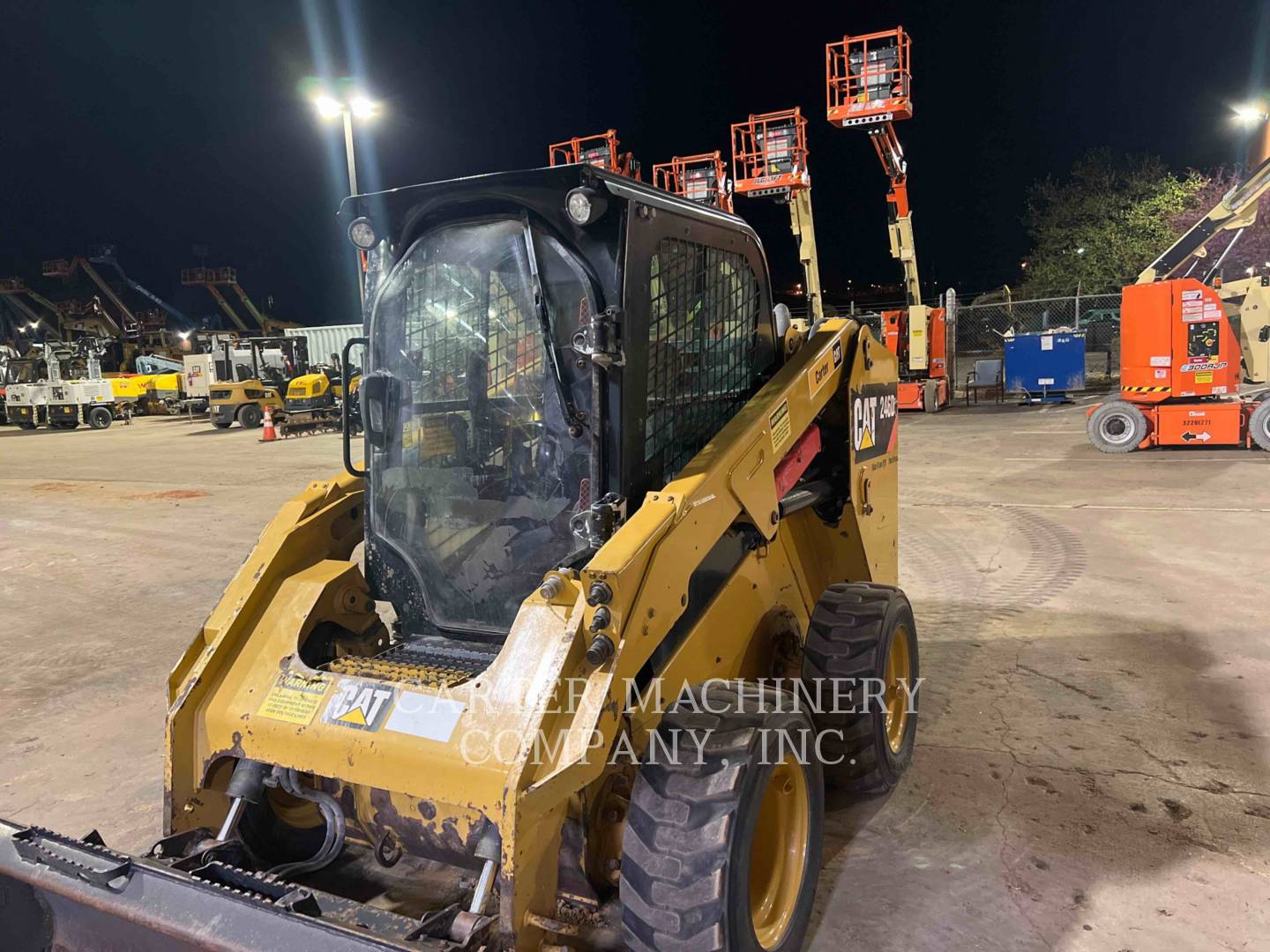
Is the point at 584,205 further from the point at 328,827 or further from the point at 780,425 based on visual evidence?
the point at 328,827

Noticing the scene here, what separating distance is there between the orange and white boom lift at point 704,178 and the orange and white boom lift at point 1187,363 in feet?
31.2

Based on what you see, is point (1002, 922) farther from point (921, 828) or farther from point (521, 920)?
point (521, 920)

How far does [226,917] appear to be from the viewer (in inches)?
82.4

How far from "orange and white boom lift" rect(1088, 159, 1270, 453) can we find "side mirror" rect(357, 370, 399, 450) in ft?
40.0

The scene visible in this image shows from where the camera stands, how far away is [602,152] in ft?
69.1

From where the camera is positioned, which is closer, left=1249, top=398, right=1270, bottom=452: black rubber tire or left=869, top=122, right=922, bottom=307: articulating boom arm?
left=1249, top=398, right=1270, bottom=452: black rubber tire

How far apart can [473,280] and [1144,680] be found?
430 cm

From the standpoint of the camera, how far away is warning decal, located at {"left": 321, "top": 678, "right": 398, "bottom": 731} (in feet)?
8.30

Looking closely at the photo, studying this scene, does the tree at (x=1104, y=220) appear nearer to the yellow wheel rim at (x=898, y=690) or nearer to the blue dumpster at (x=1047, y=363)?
the blue dumpster at (x=1047, y=363)

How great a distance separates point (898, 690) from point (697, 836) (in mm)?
2009

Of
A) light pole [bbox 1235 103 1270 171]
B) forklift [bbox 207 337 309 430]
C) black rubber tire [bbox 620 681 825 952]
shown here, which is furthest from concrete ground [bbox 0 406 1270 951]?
light pole [bbox 1235 103 1270 171]

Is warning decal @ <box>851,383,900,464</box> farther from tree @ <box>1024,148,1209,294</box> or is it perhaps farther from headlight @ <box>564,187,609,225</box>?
tree @ <box>1024,148,1209,294</box>

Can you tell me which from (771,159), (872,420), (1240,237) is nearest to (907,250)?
(771,159)

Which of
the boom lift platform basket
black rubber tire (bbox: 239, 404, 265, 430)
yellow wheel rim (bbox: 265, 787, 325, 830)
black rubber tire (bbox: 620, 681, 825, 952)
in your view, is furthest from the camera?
black rubber tire (bbox: 239, 404, 265, 430)
